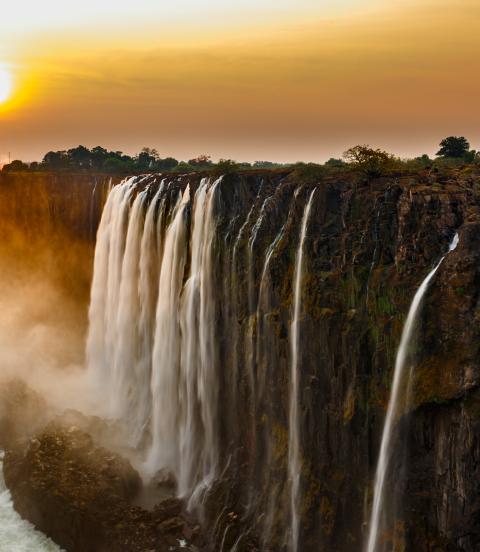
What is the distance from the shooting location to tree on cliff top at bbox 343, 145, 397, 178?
22.3 m

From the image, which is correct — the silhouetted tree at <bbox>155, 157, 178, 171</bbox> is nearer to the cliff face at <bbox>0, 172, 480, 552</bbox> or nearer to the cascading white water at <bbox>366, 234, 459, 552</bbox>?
the cliff face at <bbox>0, 172, 480, 552</bbox>

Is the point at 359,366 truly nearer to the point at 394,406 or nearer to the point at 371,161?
the point at 394,406

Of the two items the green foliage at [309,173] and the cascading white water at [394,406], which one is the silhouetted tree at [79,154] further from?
the cascading white water at [394,406]

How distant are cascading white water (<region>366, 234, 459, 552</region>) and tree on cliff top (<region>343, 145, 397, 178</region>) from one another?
4970mm

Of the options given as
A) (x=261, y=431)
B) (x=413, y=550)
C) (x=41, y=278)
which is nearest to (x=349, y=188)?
(x=261, y=431)

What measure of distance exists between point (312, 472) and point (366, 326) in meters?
5.20

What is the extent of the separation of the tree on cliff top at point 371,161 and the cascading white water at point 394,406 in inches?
196

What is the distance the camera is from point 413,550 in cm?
1766

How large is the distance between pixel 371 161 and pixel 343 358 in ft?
22.7

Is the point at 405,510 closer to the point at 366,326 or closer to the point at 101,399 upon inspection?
the point at 366,326

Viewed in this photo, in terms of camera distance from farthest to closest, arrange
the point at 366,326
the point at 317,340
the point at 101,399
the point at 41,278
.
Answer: the point at 41,278 < the point at 101,399 < the point at 317,340 < the point at 366,326

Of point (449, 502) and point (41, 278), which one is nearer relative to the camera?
point (449, 502)

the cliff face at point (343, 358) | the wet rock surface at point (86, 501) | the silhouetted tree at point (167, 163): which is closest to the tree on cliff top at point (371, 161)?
the cliff face at point (343, 358)

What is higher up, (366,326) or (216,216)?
(216,216)
